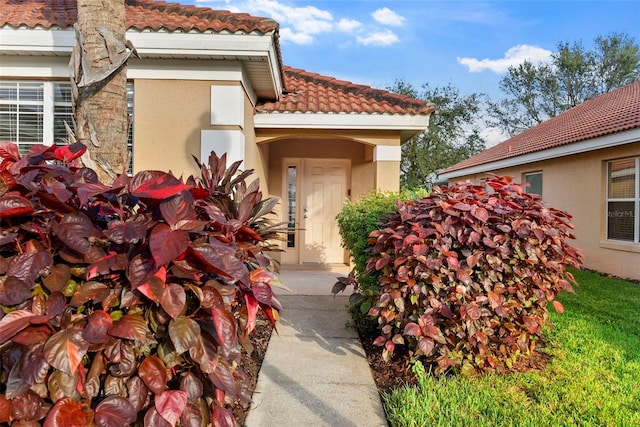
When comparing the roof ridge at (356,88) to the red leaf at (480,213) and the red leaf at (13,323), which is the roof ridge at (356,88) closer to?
the red leaf at (480,213)

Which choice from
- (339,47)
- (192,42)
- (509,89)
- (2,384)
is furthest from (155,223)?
(509,89)

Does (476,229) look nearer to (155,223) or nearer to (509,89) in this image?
(155,223)

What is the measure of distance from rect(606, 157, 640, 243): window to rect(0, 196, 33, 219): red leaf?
1101 cm

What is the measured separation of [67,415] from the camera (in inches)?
58.7

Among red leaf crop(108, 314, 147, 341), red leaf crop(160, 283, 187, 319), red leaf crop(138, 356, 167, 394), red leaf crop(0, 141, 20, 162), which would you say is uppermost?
red leaf crop(0, 141, 20, 162)

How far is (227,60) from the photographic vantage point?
576 centimetres

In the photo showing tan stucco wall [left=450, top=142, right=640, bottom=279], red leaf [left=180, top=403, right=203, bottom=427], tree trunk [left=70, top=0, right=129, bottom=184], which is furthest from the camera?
tan stucco wall [left=450, top=142, right=640, bottom=279]

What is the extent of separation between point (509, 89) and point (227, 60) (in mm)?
31620

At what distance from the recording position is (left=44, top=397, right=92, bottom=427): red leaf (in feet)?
4.81

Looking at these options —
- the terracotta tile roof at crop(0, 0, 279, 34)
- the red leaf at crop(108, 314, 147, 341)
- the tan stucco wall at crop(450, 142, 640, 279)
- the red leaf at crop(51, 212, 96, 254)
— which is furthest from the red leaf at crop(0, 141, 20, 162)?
the tan stucco wall at crop(450, 142, 640, 279)

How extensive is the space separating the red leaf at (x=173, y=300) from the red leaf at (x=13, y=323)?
0.51 m

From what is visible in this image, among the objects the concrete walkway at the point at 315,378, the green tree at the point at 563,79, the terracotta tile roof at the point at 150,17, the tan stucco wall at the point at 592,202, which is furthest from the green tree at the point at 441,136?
the concrete walkway at the point at 315,378

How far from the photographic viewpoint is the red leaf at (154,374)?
1592mm

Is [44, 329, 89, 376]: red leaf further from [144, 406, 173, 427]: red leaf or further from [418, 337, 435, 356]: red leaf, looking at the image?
[418, 337, 435, 356]: red leaf
